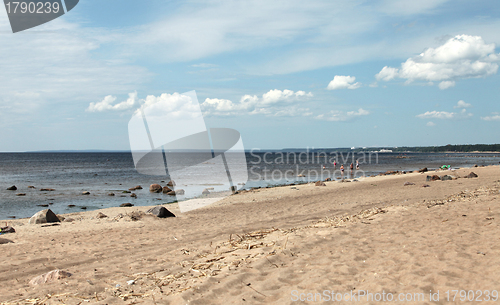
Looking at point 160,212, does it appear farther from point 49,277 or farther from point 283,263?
point 283,263

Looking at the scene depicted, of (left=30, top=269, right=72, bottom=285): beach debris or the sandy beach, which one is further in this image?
(left=30, top=269, right=72, bottom=285): beach debris

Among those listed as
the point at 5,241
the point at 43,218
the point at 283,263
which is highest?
the point at 283,263

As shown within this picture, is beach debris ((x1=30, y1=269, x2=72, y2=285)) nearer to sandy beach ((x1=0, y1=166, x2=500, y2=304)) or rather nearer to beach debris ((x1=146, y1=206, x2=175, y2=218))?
sandy beach ((x1=0, y1=166, x2=500, y2=304))

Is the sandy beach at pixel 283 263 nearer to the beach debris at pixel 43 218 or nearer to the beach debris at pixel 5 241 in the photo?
the beach debris at pixel 5 241

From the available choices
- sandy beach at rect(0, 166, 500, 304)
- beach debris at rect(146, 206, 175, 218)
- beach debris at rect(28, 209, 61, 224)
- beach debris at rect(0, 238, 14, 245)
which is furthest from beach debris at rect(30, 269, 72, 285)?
beach debris at rect(28, 209, 61, 224)

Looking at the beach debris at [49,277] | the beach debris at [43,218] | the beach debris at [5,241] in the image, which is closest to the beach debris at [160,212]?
the beach debris at [43,218]

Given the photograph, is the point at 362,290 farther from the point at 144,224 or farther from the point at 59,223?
the point at 59,223

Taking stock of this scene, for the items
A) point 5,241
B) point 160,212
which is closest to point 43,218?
point 5,241

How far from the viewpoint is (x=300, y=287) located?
4211mm

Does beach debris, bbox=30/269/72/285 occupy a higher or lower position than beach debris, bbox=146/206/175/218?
higher

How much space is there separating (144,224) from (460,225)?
9.70 meters

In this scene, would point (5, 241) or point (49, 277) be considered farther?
point (5, 241)

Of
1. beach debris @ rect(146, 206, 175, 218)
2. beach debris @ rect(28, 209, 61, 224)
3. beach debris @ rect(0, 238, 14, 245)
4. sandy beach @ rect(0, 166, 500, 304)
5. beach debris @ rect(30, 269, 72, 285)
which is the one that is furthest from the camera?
beach debris @ rect(146, 206, 175, 218)

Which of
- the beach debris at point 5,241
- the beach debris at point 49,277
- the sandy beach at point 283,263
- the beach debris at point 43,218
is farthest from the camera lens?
the beach debris at point 43,218
